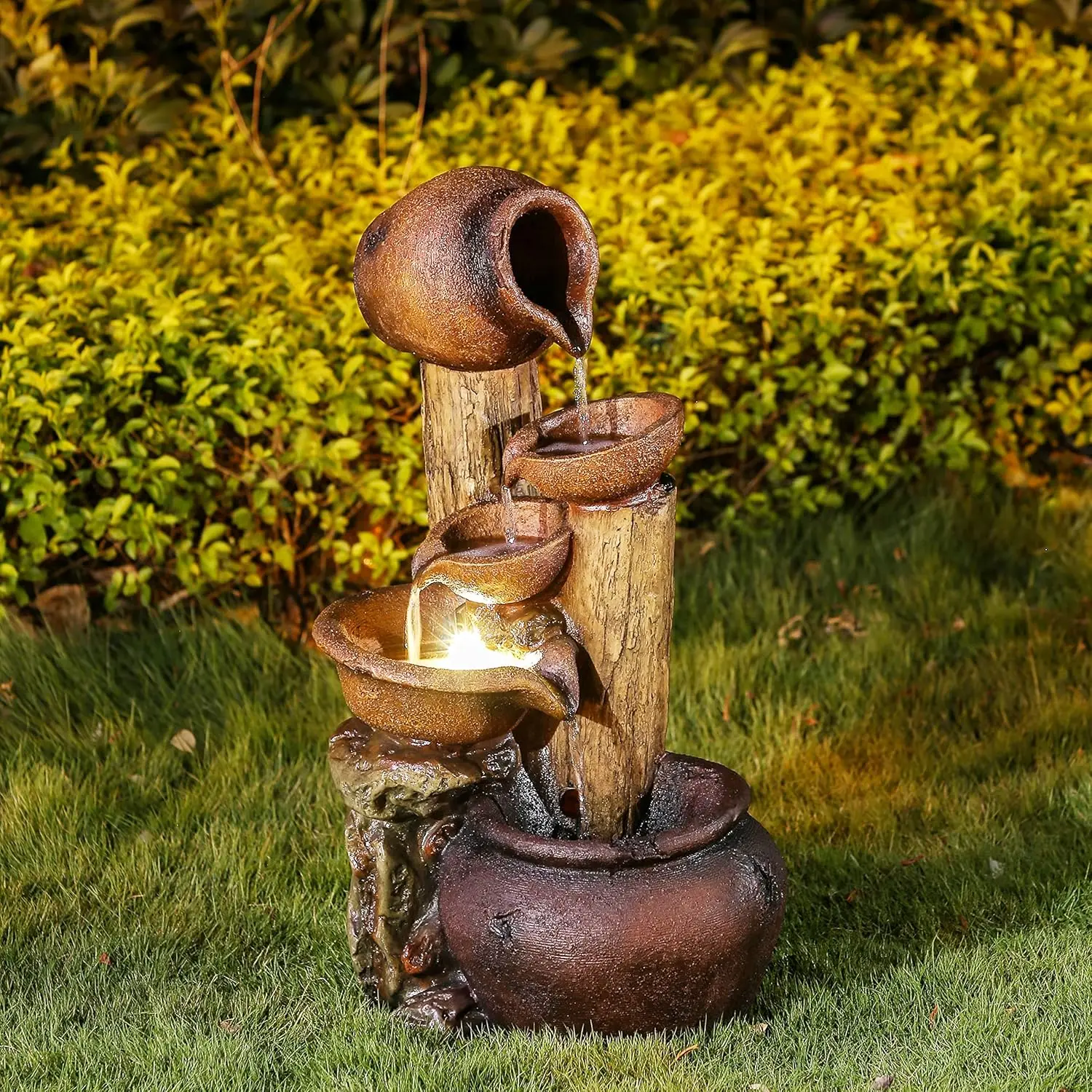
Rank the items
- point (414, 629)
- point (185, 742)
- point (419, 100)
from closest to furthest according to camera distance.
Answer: point (414, 629) < point (185, 742) < point (419, 100)

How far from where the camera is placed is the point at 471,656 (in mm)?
3109

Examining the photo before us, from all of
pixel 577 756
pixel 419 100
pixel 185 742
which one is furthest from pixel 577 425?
pixel 419 100

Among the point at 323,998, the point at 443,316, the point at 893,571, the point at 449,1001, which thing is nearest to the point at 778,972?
the point at 449,1001

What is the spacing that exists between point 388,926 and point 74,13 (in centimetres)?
371

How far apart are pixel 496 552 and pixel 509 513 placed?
9 centimetres

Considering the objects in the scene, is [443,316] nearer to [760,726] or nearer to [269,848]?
[269,848]

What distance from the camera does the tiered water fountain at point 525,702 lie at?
2861 mm

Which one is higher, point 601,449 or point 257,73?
point 257,73

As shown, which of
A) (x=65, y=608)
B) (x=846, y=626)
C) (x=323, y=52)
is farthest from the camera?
(x=323, y=52)

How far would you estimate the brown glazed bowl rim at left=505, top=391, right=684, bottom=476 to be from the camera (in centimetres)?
281

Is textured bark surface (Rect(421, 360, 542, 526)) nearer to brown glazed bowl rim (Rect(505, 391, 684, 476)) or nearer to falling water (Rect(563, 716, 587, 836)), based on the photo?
brown glazed bowl rim (Rect(505, 391, 684, 476))

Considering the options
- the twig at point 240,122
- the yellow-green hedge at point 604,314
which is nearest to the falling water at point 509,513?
the yellow-green hedge at point 604,314

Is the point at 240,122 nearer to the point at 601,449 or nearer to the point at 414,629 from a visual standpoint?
the point at 414,629

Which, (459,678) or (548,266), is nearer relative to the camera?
(459,678)
